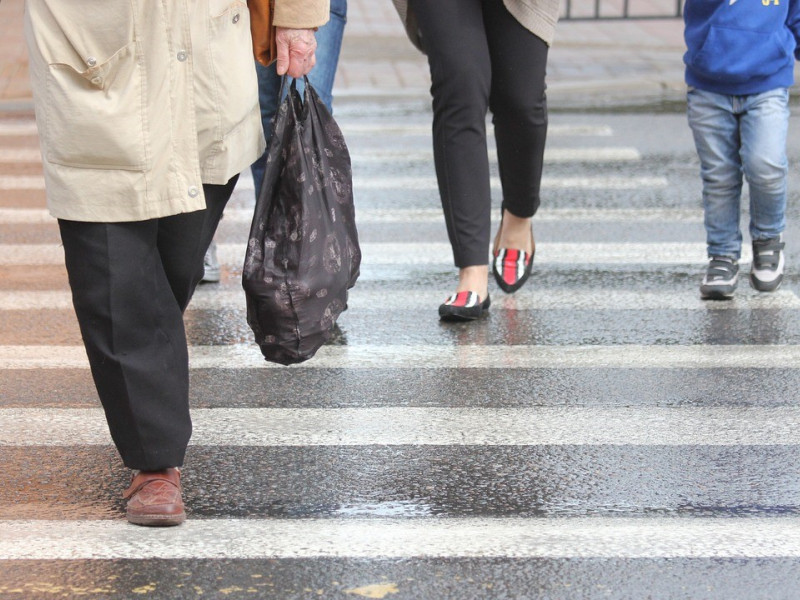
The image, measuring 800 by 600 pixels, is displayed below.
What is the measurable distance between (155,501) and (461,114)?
85.2 inches

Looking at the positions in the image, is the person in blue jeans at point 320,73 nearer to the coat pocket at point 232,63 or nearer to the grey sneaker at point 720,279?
the coat pocket at point 232,63

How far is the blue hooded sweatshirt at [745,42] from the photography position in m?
5.00

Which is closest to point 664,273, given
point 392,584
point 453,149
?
point 453,149

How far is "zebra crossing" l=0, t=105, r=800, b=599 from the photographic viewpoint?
305 cm

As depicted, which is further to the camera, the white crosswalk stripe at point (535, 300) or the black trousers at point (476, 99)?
the white crosswalk stripe at point (535, 300)

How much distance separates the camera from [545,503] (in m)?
3.41

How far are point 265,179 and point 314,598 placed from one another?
1.12 metres

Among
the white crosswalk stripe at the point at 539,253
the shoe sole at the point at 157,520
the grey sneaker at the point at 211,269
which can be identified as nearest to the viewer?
the shoe sole at the point at 157,520

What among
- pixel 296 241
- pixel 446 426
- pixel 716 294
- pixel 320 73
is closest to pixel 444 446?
pixel 446 426

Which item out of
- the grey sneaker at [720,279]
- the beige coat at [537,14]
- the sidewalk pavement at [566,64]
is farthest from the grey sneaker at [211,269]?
the sidewalk pavement at [566,64]

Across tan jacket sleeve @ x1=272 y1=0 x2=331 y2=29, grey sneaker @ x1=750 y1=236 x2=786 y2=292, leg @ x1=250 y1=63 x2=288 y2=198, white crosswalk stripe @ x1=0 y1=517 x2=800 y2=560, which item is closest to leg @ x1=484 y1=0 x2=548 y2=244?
leg @ x1=250 y1=63 x2=288 y2=198

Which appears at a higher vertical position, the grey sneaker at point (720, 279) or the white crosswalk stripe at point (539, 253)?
the grey sneaker at point (720, 279)

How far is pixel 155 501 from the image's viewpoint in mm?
3273

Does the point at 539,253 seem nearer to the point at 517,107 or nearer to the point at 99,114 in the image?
the point at 517,107
